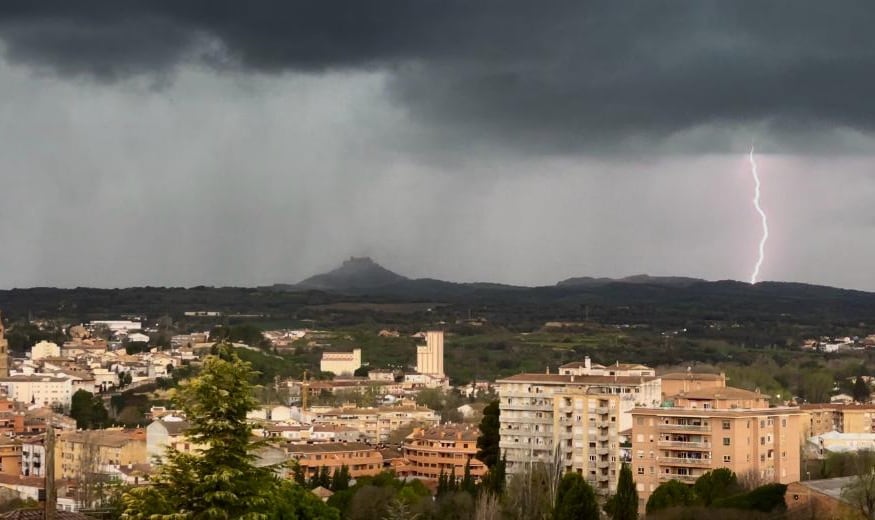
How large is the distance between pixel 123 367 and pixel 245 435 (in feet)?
389

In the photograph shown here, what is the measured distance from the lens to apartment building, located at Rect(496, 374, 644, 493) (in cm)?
6134

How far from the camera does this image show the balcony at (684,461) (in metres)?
55.9

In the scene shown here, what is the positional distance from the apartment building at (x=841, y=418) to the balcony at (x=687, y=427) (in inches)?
1226

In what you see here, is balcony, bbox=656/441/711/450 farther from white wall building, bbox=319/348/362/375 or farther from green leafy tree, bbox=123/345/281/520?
white wall building, bbox=319/348/362/375

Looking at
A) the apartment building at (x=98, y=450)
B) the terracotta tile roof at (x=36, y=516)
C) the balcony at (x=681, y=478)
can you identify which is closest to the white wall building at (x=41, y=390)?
the apartment building at (x=98, y=450)

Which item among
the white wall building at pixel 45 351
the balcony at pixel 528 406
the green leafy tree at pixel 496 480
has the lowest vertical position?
the green leafy tree at pixel 496 480

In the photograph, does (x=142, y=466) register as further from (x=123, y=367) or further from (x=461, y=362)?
(x=461, y=362)

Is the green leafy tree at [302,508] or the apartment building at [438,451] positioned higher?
the green leafy tree at [302,508]

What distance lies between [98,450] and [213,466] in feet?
189

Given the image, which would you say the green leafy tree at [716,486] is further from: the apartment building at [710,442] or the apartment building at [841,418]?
the apartment building at [841,418]

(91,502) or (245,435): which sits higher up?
(245,435)

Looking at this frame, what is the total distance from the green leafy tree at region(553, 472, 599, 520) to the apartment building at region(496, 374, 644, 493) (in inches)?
425

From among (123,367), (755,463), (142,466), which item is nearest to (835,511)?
(755,463)

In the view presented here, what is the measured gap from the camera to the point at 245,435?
25.0 m
